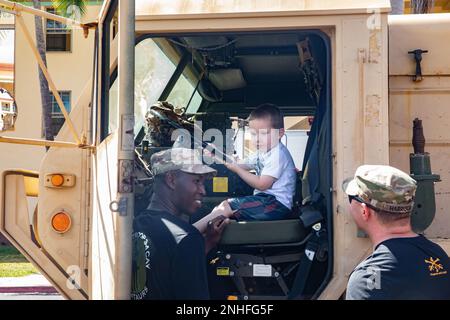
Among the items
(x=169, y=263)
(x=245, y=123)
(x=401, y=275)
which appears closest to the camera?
(x=401, y=275)

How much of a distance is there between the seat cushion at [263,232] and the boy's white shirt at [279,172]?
0.19 m

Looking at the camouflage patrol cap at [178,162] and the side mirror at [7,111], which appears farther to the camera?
the camouflage patrol cap at [178,162]

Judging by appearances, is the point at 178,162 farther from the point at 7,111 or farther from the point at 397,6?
the point at 397,6

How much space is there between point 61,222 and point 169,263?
2.39 ft

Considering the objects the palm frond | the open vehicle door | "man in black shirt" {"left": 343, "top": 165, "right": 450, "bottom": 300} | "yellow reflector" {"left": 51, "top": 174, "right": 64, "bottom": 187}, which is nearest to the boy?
the open vehicle door

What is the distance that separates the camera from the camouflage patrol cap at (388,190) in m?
2.85

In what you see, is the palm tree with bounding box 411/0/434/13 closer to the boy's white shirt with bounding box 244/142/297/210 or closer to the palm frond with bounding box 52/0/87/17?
the boy's white shirt with bounding box 244/142/297/210

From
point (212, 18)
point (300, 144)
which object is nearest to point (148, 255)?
point (212, 18)

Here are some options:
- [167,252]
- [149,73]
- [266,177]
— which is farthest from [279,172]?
[149,73]

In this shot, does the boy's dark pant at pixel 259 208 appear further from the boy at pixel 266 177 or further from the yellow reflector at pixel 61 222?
the yellow reflector at pixel 61 222

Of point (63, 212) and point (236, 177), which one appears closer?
point (63, 212)

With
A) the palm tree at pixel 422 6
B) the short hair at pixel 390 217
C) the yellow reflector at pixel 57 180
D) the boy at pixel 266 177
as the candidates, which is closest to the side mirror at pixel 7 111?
the yellow reflector at pixel 57 180

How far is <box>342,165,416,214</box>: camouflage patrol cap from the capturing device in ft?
9.36

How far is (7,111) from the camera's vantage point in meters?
3.45
